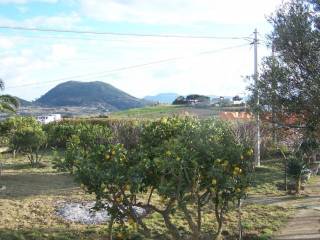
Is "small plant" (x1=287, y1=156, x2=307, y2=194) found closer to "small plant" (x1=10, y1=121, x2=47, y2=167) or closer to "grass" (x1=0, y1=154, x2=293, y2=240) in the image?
"grass" (x1=0, y1=154, x2=293, y2=240)

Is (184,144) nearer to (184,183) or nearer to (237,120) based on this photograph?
(184,183)

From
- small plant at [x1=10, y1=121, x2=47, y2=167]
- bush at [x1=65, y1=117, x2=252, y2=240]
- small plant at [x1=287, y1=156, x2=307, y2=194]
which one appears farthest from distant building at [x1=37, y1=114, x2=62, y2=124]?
bush at [x1=65, y1=117, x2=252, y2=240]

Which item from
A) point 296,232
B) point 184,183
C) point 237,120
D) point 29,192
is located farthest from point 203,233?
point 237,120

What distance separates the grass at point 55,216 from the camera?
397 inches

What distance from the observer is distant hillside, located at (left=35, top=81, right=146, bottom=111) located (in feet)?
275

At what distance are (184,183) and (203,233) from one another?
326cm

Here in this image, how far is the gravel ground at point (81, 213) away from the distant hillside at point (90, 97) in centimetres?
6820

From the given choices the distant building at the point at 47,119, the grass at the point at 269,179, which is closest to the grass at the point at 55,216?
the grass at the point at 269,179

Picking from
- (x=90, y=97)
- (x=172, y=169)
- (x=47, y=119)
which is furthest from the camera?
(x=90, y=97)

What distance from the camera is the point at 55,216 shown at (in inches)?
448

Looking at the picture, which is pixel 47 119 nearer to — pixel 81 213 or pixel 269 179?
pixel 269 179

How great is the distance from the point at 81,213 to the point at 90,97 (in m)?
77.3

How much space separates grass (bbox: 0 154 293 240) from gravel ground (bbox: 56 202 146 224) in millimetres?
206

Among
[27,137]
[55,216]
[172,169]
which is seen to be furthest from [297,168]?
[27,137]
